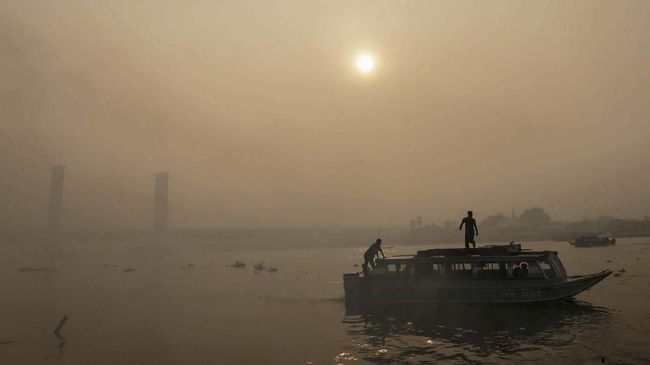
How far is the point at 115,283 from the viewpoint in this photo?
2440 inches

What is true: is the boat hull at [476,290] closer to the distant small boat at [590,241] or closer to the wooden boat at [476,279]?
the wooden boat at [476,279]

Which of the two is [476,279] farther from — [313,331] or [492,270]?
[313,331]

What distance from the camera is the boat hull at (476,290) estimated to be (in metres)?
30.0

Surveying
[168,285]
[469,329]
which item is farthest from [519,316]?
[168,285]

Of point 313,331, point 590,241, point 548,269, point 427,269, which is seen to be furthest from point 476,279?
point 590,241

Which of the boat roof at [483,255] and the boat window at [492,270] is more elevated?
the boat roof at [483,255]

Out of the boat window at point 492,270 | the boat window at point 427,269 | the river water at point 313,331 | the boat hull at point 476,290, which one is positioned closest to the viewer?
the river water at point 313,331

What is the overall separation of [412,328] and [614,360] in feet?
35.4

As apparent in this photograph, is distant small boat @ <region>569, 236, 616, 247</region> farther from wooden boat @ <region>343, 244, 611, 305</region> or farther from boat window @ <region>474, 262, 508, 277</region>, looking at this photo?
boat window @ <region>474, 262, 508, 277</region>

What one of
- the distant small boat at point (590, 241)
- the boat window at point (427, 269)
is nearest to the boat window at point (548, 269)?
the boat window at point (427, 269)

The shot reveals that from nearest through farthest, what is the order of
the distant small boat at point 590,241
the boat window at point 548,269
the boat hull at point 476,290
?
the boat hull at point 476,290 → the boat window at point 548,269 → the distant small boat at point 590,241

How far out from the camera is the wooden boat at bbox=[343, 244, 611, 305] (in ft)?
98.7

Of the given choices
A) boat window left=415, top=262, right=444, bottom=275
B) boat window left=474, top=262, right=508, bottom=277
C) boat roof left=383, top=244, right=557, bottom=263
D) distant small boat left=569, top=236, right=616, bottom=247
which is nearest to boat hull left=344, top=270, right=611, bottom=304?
boat window left=415, top=262, right=444, bottom=275

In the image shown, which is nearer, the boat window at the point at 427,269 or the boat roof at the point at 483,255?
the boat roof at the point at 483,255
